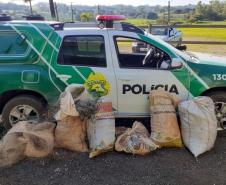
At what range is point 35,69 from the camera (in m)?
5.43

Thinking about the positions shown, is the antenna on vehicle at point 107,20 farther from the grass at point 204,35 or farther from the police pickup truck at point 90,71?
the grass at point 204,35

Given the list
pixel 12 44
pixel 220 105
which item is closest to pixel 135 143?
pixel 220 105

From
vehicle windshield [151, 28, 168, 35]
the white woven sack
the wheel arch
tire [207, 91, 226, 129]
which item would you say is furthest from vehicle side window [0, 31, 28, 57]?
vehicle windshield [151, 28, 168, 35]

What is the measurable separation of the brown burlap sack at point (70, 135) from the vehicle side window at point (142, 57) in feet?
3.66

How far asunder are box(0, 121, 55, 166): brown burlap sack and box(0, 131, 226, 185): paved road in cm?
10

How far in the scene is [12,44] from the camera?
5535 millimetres

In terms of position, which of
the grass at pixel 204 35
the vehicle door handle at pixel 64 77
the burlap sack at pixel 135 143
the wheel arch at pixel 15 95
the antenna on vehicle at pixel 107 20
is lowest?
the grass at pixel 204 35

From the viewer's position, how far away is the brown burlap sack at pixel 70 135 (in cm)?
502

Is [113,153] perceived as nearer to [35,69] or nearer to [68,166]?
[68,166]

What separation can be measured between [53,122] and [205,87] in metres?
2.30

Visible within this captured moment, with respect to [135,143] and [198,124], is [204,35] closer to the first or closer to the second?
[198,124]

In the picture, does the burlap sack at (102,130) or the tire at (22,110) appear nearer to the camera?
the burlap sack at (102,130)

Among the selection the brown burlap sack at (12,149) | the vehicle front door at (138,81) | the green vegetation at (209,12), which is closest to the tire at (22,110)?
the brown burlap sack at (12,149)

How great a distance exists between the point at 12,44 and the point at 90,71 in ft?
4.16
